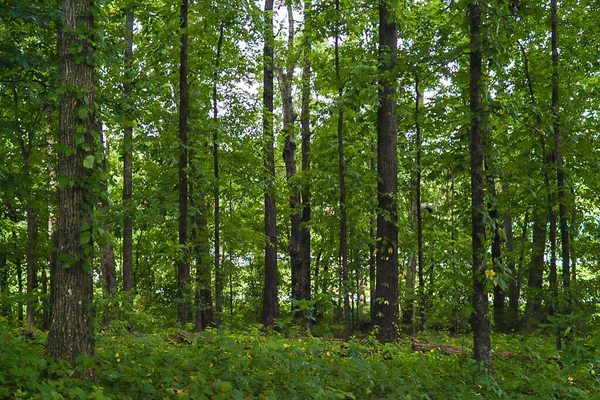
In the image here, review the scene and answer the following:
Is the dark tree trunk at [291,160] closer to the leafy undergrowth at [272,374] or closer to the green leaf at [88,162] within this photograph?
the leafy undergrowth at [272,374]

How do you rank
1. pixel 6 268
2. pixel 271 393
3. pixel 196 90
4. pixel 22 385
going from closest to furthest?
pixel 22 385 → pixel 271 393 → pixel 196 90 → pixel 6 268

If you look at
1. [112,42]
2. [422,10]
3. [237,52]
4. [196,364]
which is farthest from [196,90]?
[196,364]

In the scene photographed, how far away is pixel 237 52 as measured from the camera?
14820 millimetres

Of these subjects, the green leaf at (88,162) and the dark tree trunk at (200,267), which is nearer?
the green leaf at (88,162)

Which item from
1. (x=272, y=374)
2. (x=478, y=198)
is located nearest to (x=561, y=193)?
(x=478, y=198)

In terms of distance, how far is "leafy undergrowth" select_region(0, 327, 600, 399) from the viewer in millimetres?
5570

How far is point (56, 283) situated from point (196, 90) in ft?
31.6

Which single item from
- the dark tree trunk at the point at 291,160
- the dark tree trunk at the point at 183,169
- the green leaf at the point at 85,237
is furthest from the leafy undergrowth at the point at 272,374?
the dark tree trunk at the point at 291,160

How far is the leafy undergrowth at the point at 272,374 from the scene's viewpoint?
18.3ft

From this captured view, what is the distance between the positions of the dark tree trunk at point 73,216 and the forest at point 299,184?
0.02 m

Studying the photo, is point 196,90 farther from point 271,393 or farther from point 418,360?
point 271,393

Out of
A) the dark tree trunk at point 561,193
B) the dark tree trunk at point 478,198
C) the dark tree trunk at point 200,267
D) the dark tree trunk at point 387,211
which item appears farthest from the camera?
the dark tree trunk at point 200,267

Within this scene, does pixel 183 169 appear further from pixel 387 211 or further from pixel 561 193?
pixel 561 193

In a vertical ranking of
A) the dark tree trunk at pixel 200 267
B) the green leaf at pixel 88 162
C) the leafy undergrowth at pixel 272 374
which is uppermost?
the green leaf at pixel 88 162
